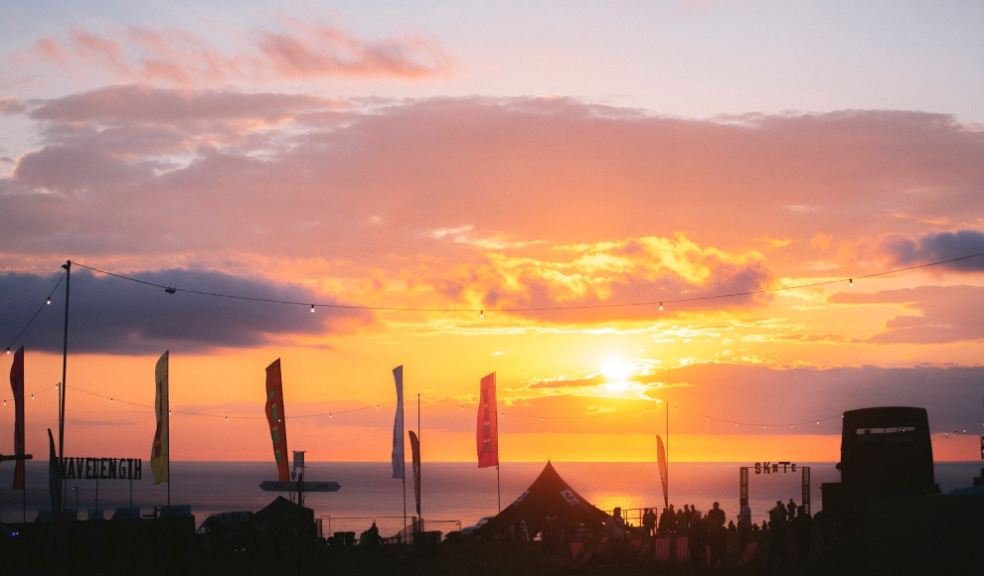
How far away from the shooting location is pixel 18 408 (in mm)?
41125

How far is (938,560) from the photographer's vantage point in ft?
72.3

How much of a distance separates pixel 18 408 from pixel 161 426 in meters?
8.69

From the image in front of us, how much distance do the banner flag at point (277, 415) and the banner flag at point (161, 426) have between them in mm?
3268

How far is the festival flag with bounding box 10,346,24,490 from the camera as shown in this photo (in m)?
40.6

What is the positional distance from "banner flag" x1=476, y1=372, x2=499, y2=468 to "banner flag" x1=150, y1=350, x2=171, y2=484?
12673mm

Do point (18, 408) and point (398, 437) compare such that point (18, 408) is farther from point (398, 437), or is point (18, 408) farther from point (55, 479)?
point (398, 437)

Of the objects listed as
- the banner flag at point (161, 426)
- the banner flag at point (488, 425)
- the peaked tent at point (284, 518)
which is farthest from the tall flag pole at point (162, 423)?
the banner flag at point (488, 425)

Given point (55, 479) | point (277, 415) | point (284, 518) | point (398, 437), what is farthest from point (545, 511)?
point (55, 479)

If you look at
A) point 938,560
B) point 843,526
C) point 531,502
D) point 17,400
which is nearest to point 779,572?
point 843,526

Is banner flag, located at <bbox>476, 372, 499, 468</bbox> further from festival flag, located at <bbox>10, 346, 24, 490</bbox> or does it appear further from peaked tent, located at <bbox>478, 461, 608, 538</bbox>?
festival flag, located at <bbox>10, 346, 24, 490</bbox>

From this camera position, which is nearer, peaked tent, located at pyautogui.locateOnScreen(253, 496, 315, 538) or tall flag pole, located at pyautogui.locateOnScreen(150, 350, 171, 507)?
tall flag pole, located at pyautogui.locateOnScreen(150, 350, 171, 507)

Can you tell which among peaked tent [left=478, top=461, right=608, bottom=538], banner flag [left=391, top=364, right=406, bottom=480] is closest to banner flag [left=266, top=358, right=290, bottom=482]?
banner flag [left=391, top=364, right=406, bottom=480]

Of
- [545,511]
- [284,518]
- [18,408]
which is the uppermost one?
[18,408]

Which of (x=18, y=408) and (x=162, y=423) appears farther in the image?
(x=18, y=408)
